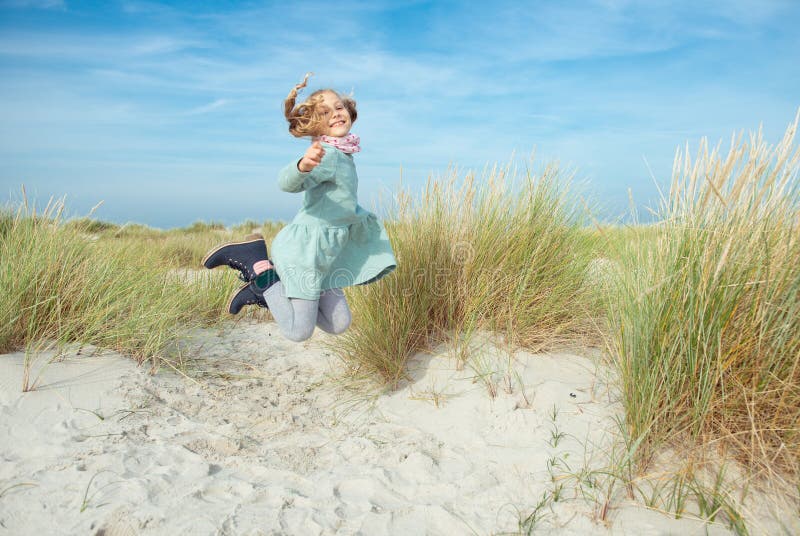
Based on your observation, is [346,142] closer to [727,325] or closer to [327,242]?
[327,242]

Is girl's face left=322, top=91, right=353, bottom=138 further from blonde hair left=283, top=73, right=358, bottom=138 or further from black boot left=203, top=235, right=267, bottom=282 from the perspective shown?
black boot left=203, top=235, right=267, bottom=282

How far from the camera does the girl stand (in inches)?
101

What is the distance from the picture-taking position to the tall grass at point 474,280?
315cm

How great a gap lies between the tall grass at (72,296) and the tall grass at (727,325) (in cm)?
260

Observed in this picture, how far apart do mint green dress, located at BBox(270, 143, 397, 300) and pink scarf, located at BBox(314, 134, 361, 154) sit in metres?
0.03

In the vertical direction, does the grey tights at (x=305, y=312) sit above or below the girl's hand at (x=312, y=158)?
below

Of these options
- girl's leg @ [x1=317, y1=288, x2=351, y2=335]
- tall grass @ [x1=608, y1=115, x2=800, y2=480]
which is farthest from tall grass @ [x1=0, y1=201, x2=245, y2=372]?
tall grass @ [x1=608, y1=115, x2=800, y2=480]

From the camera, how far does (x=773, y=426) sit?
2.02 meters

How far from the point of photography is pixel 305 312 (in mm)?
2631

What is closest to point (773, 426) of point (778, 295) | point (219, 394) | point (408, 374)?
point (778, 295)

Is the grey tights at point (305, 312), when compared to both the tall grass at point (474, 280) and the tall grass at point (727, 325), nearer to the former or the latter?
the tall grass at point (474, 280)

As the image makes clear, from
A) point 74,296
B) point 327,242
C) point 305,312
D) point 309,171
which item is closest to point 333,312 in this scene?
point 305,312

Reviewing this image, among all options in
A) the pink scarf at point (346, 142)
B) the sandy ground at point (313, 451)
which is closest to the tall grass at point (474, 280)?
the sandy ground at point (313, 451)

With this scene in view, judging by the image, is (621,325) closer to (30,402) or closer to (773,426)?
(773,426)
